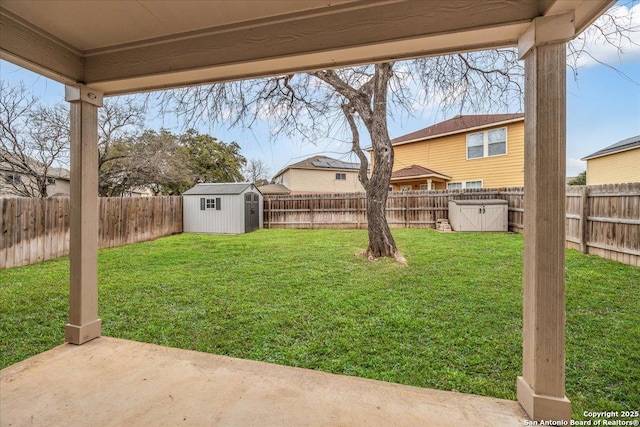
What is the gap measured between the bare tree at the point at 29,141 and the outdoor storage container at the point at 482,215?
11.4 m

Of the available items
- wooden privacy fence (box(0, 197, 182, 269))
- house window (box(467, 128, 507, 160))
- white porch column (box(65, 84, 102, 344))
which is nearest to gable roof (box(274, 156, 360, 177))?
house window (box(467, 128, 507, 160))

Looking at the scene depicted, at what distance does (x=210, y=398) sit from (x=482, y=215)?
859 centimetres

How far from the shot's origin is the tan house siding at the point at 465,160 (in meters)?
10.5

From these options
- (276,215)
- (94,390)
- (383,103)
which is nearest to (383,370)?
(94,390)

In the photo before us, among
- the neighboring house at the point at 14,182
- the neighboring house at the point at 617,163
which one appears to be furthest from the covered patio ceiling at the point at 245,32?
the neighboring house at the point at 617,163

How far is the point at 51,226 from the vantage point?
5871 millimetres

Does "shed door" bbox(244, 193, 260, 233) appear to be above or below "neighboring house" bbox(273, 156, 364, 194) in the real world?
below

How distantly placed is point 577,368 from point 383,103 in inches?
177

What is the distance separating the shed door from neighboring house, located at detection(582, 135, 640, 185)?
10.4 metres

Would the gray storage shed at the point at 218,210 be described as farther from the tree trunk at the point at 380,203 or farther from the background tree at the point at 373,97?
the tree trunk at the point at 380,203

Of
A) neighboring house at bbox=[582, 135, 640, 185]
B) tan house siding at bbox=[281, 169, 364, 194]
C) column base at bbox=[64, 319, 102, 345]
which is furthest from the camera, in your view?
tan house siding at bbox=[281, 169, 364, 194]

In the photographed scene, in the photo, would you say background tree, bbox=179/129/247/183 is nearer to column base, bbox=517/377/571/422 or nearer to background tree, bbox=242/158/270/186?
background tree, bbox=242/158/270/186

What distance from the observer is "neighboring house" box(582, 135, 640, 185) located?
7.93 metres

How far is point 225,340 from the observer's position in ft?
8.46
